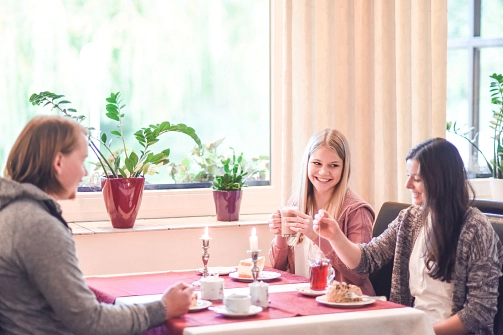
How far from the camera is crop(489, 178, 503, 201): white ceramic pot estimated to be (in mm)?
3842

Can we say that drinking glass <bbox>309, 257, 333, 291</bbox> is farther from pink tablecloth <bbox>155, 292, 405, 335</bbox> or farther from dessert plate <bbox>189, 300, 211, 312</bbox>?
dessert plate <bbox>189, 300, 211, 312</bbox>

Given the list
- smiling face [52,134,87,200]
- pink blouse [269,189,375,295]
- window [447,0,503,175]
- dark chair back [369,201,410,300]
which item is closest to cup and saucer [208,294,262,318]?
smiling face [52,134,87,200]

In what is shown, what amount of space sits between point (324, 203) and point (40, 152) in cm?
145

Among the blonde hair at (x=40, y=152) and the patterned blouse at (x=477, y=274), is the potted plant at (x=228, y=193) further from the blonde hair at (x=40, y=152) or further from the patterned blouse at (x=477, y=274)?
the blonde hair at (x=40, y=152)

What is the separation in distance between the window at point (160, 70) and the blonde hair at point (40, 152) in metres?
1.48

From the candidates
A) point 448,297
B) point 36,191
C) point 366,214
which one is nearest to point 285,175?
point 366,214

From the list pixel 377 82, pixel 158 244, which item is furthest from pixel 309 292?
pixel 377 82

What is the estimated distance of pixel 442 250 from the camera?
7.77 ft

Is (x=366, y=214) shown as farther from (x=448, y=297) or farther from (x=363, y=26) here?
(x=363, y=26)

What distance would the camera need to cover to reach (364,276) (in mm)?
2734

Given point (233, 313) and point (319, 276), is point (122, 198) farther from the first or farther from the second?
point (233, 313)

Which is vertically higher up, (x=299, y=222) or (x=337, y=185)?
(x=337, y=185)

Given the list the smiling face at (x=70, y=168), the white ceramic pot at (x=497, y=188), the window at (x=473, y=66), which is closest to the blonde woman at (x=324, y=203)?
the smiling face at (x=70, y=168)

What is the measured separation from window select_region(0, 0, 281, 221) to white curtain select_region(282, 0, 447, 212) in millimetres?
282
